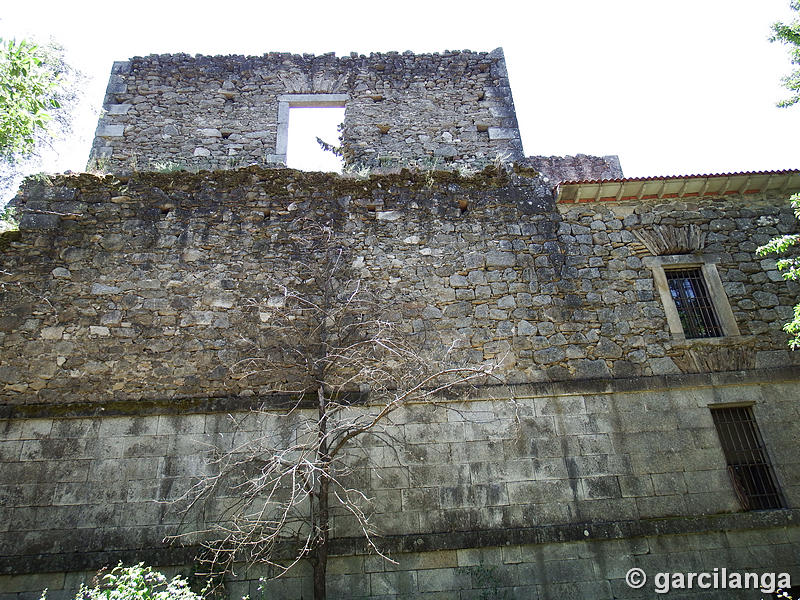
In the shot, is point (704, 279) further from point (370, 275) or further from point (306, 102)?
point (306, 102)

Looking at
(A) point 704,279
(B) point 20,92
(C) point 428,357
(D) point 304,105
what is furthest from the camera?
(D) point 304,105

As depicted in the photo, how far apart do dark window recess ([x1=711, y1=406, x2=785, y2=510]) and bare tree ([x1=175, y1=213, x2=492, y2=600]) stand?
11.2 feet

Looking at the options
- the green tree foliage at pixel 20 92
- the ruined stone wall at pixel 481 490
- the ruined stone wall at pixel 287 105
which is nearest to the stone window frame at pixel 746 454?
the ruined stone wall at pixel 481 490

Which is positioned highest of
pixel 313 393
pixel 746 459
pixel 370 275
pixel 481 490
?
pixel 370 275

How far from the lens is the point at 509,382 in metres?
7.11

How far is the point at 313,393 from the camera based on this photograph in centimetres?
695

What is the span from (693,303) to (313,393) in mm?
5928

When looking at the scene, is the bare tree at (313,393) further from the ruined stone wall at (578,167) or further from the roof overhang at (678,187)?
the ruined stone wall at (578,167)

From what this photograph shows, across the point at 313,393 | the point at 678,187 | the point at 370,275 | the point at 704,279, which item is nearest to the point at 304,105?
the point at 370,275

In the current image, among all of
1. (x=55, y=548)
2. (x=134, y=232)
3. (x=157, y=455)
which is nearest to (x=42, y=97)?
(x=134, y=232)

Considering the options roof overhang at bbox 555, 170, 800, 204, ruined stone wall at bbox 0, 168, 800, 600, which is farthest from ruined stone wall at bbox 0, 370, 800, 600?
roof overhang at bbox 555, 170, 800, 204

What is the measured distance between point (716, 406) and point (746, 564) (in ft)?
6.52

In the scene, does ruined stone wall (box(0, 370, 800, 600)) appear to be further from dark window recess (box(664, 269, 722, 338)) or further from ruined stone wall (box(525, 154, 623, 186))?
ruined stone wall (box(525, 154, 623, 186))

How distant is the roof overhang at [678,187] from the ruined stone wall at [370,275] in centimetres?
16
